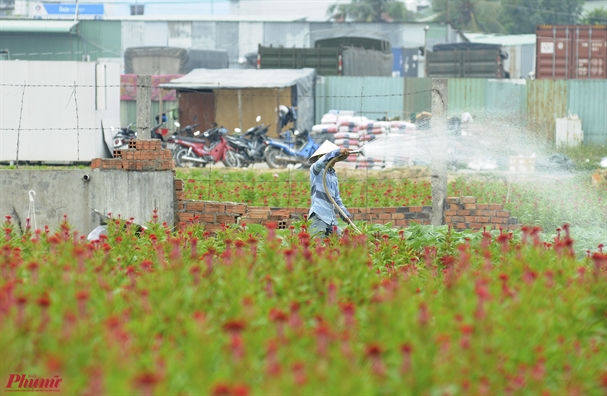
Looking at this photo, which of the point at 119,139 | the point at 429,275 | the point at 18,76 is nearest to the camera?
the point at 429,275

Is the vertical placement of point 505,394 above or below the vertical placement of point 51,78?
below

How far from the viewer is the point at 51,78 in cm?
2083

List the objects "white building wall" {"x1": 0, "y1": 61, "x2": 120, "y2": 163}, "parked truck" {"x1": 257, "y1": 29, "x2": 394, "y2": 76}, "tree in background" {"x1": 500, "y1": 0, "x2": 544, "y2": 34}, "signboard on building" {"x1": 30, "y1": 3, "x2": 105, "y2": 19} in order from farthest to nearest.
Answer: "tree in background" {"x1": 500, "y1": 0, "x2": 544, "y2": 34}
"signboard on building" {"x1": 30, "y1": 3, "x2": 105, "y2": 19}
"parked truck" {"x1": 257, "y1": 29, "x2": 394, "y2": 76}
"white building wall" {"x1": 0, "y1": 61, "x2": 120, "y2": 163}

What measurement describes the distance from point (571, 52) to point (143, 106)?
24.5 metres

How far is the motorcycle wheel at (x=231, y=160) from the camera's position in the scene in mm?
23562

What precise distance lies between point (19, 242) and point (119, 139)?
14182 millimetres

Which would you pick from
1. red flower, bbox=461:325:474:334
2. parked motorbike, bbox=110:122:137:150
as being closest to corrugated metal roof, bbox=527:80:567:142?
parked motorbike, bbox=110:122:137:150

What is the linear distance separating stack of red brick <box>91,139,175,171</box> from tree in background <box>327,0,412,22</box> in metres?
56.0

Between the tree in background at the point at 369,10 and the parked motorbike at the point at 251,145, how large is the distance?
4393cm

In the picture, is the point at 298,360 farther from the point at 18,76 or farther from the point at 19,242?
the point at 18,76

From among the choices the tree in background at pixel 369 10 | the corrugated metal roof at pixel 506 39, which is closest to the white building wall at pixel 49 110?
the corrugated metal roof at pixel 506 39

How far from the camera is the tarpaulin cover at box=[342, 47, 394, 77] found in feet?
111

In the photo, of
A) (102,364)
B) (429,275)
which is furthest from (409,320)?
(429,275)

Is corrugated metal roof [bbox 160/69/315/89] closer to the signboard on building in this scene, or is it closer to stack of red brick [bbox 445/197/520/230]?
stack of red brick [bbox 445/197/520/230]
